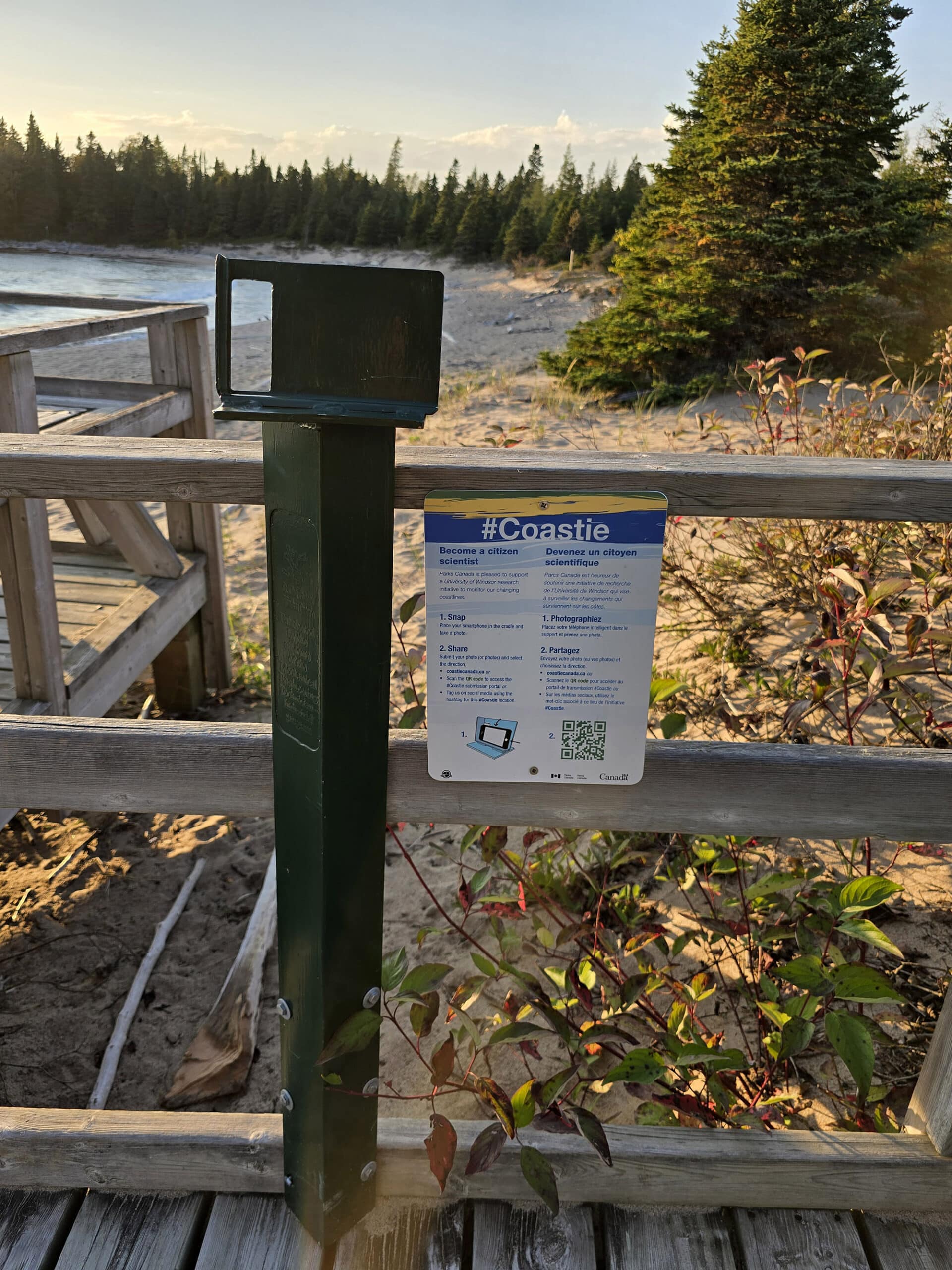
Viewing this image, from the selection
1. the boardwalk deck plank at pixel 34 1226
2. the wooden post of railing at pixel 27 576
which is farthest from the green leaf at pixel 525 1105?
the wooden post of railing at pixel 27 576

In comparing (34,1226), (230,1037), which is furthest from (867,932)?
(230,1037)

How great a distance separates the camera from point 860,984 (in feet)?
4.12

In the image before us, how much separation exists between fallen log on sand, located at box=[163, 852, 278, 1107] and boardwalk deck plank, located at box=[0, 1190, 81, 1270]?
3.34 feet

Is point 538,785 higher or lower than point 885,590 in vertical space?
lower

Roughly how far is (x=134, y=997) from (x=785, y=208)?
1339 cm

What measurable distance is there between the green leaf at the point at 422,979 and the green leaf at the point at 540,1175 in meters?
0.27

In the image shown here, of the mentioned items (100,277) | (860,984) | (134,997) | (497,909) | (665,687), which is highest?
(665,687)

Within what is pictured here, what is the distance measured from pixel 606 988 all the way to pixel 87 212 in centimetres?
7017

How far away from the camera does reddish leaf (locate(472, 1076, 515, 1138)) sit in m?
1.26

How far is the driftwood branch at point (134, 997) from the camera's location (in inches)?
103

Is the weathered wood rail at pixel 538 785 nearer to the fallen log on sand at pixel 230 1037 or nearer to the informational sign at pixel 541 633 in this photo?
the informational sign at pixel 541 633

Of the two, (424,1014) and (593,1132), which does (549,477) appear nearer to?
(424,1014)

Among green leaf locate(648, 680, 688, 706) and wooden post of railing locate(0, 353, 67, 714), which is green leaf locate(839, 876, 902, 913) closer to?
green leaf locate(648, 680, 688, 706)

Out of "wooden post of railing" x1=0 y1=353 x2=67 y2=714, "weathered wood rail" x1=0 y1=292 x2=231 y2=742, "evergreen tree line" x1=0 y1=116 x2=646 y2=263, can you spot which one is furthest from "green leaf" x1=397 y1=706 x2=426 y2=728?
"evergreen tree line" x1=0 y1=116 x2=646 y2=263
